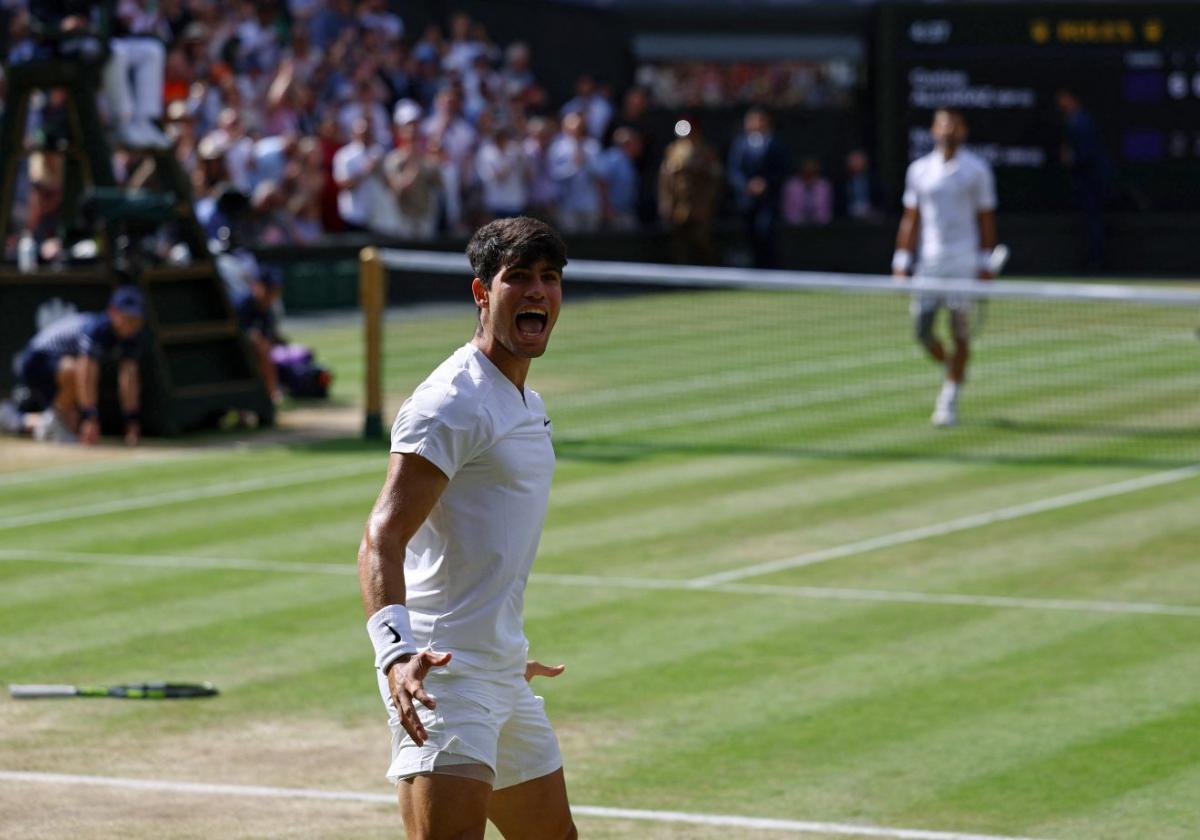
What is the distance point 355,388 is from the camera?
73.9 feet

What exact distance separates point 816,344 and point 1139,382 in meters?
4.71

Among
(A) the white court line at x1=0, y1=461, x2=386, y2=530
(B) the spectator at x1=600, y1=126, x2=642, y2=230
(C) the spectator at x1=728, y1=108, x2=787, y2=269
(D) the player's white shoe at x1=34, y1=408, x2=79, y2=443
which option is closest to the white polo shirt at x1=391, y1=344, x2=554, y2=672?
(A) the white court line at x1=0, y1=461, x2=386, y2=530

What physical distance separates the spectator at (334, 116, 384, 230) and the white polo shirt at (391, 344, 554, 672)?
23850 millimetres

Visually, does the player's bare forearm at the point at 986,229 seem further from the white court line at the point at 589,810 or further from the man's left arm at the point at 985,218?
the white court line at the point at 589,810

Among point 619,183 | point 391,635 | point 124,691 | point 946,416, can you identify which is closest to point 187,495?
point 124,691

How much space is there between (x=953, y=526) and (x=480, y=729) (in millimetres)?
8991

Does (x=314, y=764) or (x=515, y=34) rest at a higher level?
(x=515, y=34)

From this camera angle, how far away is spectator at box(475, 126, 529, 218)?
105 ft

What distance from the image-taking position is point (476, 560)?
5.85 meters

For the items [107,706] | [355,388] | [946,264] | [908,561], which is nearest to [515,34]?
[355,388]

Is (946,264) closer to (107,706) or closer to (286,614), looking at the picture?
(286,614)

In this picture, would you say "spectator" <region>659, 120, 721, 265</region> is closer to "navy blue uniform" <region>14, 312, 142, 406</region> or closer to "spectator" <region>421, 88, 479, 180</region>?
"spectator" <region>421, 88, 479, 180</region>

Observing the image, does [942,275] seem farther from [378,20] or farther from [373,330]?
[378,20]

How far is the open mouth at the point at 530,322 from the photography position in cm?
584
